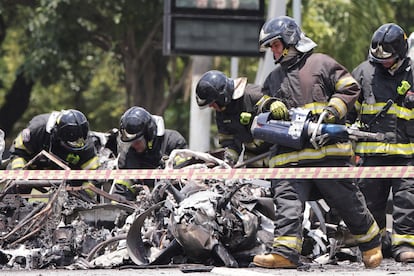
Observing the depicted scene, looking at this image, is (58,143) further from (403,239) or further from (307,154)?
(403,239)

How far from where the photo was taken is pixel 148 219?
9242mm

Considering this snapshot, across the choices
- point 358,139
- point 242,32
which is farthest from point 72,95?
point 358,139

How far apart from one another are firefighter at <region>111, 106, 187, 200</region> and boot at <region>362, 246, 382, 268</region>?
2180 mm

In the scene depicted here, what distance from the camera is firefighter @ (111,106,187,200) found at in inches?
402

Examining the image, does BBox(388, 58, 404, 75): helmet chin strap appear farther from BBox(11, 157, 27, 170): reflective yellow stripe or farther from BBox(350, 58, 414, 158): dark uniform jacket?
BBox(11, 157, 27, 170): reflective yellow stripe

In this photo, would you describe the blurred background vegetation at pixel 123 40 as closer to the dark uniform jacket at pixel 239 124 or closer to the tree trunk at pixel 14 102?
the tree trunk at pixel 14 102

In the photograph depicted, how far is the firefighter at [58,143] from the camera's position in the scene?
10.2 m

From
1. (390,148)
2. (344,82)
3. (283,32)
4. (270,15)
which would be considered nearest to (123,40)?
(270,15)

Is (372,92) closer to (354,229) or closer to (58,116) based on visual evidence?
(354,229)

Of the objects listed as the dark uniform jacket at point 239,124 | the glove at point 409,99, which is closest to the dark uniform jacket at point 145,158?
the dark uniform jacket at point 239,124

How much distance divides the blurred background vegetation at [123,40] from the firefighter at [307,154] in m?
10.7

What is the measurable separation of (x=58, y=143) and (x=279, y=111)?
2581 millimetres

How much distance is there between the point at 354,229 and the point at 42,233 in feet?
7.63

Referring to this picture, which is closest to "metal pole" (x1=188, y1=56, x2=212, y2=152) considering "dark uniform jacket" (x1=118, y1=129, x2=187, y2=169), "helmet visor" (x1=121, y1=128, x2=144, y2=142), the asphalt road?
"dark uniform jacket" (x1=118, y1=129, x2=187, y2=169)
